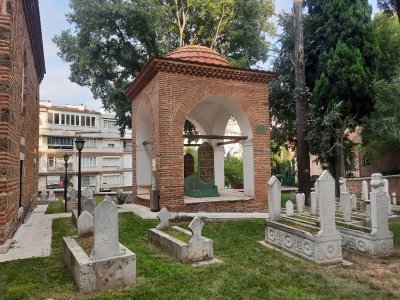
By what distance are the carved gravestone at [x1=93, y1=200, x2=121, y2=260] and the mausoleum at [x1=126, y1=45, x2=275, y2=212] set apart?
6.48m

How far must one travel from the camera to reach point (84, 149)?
41312mm

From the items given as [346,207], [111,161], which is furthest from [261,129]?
[111,161]

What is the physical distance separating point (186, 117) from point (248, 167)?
3.46 meters

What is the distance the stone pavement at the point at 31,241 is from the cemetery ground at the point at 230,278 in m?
0.40

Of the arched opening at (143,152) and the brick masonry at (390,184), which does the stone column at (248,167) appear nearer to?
the arched opening at (143,152)

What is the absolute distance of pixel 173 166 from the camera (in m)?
11.8

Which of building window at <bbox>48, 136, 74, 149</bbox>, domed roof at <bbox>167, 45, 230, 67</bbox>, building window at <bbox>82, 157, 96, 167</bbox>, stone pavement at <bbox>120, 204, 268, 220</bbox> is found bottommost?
stone pavement at <bbox>120, 204, 268, 220</bbox>

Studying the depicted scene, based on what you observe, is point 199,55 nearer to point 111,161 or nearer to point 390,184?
point 390,184

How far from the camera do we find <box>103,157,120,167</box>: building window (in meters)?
44.2

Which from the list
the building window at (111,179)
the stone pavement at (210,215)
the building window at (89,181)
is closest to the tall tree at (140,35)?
the stone pavement at (210,215)

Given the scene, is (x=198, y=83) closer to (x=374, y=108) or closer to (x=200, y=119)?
(x=200, y=119)

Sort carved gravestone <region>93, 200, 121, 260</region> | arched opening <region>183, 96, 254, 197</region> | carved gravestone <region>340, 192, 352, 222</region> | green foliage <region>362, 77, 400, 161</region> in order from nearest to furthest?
carved gravestone <region>93, 200, 121, 260</region>, carved gravestone <region>340, 192, 352, 222</region>, arched opening <region>183, 96, 254, 197</region>, green foliage <region>362, 77, 400, 161</region>

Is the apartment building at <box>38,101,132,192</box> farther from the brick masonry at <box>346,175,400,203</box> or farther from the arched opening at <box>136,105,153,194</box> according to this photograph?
the brick masonry at <box>346,175,400,203</box>

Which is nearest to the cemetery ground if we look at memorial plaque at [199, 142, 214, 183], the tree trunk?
memorial plaque at [199, 142, 214, 183]
